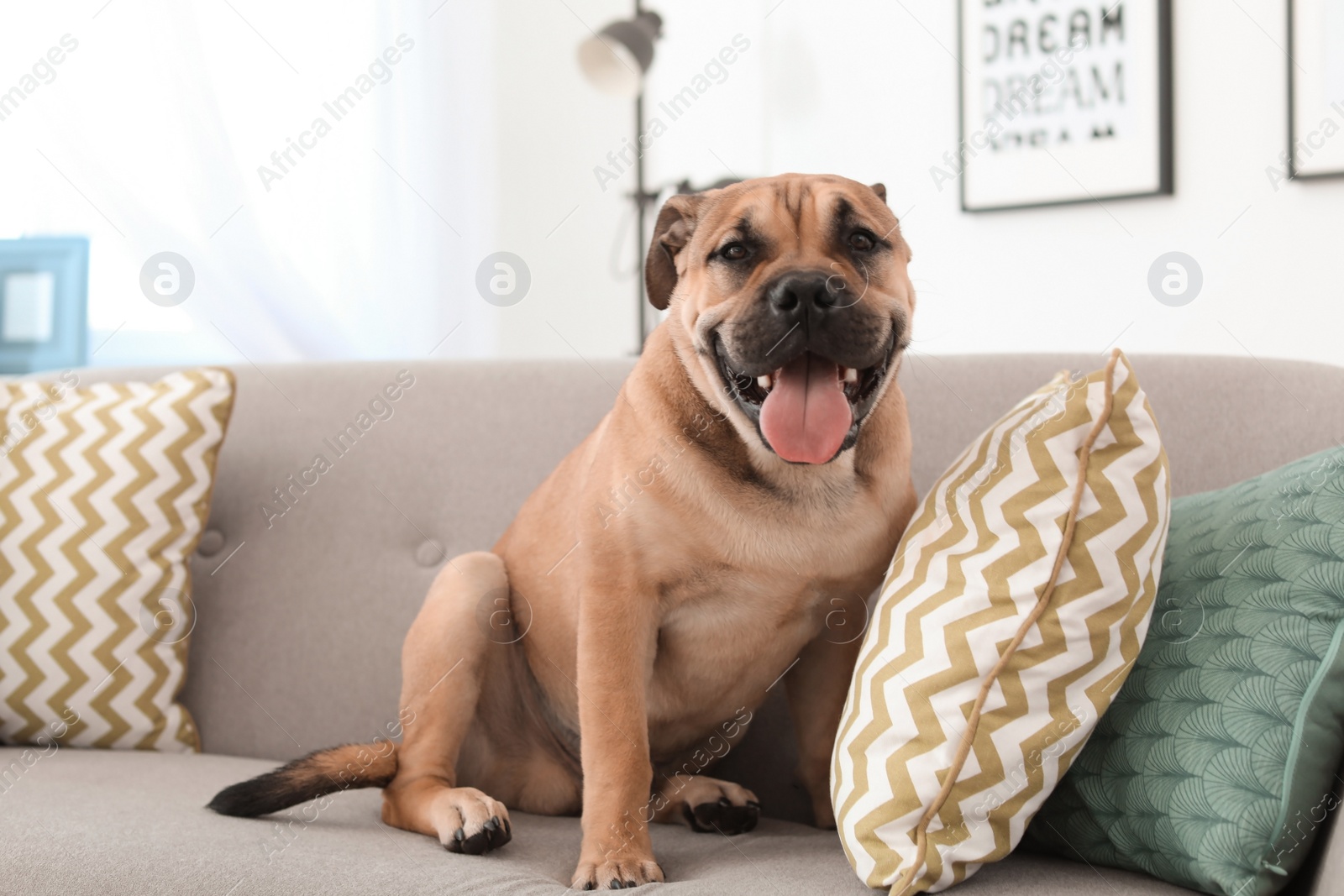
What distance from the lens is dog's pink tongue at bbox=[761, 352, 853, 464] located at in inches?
53.6

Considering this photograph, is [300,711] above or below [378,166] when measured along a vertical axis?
below

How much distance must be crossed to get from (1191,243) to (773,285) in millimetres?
2058

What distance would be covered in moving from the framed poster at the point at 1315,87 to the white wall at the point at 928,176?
0.14 feet

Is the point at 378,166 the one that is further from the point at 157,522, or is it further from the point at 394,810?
the point at 394,810

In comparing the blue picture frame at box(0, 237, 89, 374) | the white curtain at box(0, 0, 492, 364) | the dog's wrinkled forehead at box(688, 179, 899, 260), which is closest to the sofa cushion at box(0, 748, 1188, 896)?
the dog's wrinkled forehead at box(688, 179, 899, 260)

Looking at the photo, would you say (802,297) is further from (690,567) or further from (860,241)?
(690,567)

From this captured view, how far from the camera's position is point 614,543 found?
1410mm

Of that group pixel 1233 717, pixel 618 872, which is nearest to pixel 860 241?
pixel 1233 717

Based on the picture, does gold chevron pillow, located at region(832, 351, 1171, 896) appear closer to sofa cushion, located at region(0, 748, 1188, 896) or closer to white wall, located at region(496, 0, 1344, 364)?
sofa cushion, located at region(0, 748, 1188, 896)

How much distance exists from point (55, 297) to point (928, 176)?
2.53 meters

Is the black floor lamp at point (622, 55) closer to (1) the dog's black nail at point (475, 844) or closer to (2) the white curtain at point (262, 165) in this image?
(2) the white curtain at point (262, 165)

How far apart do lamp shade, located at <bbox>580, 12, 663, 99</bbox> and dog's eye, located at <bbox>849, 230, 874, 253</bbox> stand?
1.93 m

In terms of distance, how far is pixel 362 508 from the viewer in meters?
2.04

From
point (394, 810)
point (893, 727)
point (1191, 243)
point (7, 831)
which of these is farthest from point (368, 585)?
point (1191, 243)
